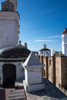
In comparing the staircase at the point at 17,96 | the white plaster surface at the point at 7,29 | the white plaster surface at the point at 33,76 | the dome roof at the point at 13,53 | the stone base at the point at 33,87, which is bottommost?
the staircase at the point at 17,96

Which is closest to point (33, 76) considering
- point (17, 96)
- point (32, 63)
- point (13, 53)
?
point (32, 63)

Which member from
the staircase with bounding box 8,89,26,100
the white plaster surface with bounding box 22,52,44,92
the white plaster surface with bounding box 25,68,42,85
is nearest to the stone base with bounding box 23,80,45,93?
the white plaster surface with bounding box 22,52,44,92

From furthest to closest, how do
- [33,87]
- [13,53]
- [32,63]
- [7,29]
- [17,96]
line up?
[7,29]
[13,53]
[32,63]
[33,87]
[17,96]

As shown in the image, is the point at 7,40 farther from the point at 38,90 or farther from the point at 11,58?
the point at 38,90

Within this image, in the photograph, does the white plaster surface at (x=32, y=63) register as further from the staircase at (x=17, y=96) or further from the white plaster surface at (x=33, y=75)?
the staircase at (x=17, y=96)

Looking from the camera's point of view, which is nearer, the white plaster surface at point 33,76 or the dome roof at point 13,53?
the white plaster surface at point 33,76

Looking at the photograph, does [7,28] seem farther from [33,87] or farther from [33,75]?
[33,87]

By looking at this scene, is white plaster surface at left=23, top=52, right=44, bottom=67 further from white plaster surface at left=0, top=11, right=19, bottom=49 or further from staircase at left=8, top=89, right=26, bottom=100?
white plaster surface at left=0, top=11, right=19, bottom=49

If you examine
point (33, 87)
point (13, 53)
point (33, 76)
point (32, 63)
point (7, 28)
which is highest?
point (7, 28)

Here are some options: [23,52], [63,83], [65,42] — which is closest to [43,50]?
[65,42]

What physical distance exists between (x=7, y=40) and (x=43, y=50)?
66.3 ft

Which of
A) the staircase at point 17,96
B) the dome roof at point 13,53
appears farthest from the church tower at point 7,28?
the staircase at point 17,96

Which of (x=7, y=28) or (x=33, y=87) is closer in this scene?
(x=33, y=87)

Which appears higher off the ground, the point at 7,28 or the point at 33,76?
the point at 7,28
